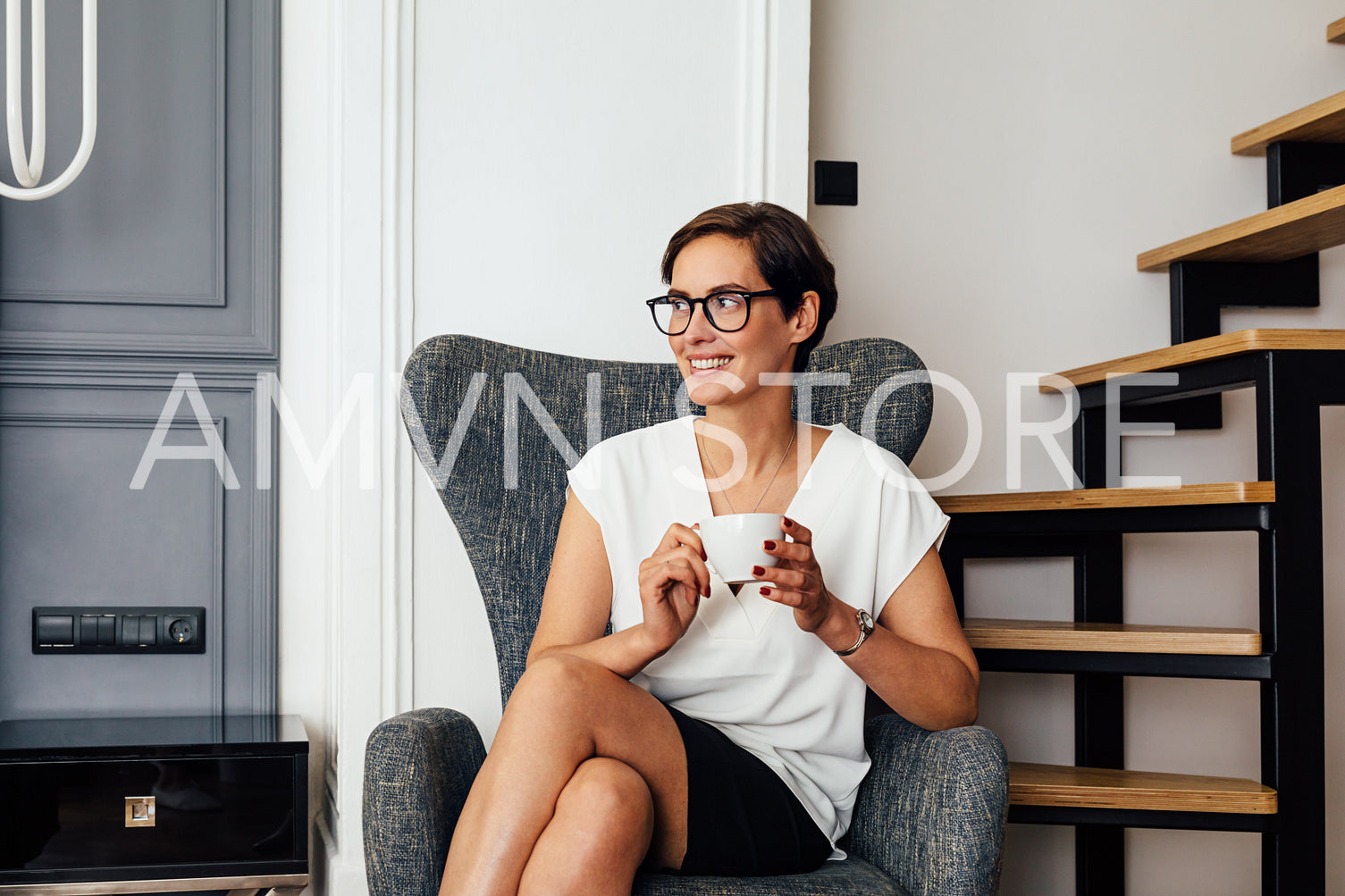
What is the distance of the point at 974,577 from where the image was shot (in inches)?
82.0

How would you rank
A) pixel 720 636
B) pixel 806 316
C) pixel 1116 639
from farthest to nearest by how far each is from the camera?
pixel 1116 639, pixel 806 316, pixel 720 636

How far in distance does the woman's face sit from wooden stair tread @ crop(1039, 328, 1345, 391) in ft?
2.37

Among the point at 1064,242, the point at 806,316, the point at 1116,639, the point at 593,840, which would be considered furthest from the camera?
the point at 1064,242

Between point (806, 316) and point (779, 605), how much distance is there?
1.29 ft

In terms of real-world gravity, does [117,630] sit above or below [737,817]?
above

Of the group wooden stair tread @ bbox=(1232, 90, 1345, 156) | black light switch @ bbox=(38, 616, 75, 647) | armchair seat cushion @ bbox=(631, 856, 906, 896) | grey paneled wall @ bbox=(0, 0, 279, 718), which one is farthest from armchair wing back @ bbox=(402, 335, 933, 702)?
wooden stair tread @ bbox=(1232, 90, 1345, 156)

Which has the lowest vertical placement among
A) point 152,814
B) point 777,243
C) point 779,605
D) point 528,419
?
point 152,814

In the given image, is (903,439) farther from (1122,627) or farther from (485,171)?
(485,171)

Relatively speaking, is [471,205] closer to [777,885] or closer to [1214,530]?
[777,885]

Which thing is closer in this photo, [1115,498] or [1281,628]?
[1281,628]

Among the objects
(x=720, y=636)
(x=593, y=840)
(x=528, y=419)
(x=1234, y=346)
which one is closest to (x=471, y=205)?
(x=528, y=419)

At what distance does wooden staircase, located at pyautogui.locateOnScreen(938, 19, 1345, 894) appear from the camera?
149 cm

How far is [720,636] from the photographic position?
4.27ft

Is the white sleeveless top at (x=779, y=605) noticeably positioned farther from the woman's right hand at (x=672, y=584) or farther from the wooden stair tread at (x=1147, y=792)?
the wooden stair tread at (x=1147, y=792)
